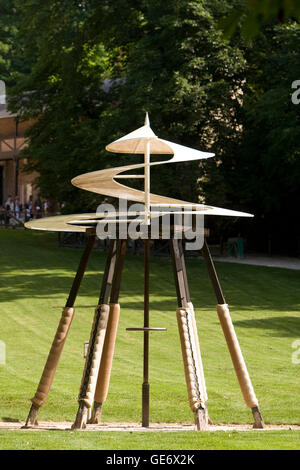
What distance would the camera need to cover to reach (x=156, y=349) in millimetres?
19359

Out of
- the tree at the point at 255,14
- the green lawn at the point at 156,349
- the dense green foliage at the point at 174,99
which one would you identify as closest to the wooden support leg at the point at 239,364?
the green lawn at the point at 156,349

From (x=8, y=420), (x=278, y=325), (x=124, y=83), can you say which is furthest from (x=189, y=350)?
(x=124, y=83)

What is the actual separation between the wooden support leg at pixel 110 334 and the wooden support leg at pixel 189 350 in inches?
A: 31.5

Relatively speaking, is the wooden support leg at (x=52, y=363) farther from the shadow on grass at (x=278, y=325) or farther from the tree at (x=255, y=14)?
the shadow on grass at (x=278, y=325)

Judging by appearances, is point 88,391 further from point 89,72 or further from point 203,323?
point 89,72

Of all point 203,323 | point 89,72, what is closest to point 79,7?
point 89,72

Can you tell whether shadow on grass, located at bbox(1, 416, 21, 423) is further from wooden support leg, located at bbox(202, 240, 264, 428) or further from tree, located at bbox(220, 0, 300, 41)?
tree, located at bbox(220, 0, 300, 41)

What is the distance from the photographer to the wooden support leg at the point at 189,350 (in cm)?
1108

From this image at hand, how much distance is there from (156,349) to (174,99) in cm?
1834

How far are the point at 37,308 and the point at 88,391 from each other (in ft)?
49.7

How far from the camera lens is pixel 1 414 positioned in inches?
508

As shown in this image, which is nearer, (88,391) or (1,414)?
(88,391)

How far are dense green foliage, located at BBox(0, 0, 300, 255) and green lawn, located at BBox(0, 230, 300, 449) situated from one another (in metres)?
4.61

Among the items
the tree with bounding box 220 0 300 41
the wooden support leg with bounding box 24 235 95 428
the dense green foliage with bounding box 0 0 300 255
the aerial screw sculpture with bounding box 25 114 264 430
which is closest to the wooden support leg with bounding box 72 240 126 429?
the aerial screw sculpture with bounding box 25 114 264 430
